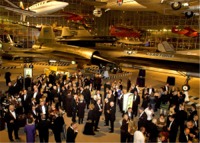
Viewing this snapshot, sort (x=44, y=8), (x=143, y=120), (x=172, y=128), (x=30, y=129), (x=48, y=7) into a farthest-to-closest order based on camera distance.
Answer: (x=44, y=8) < (x=48, y=7) < (x=143, y=120) < (x=172, y=128) < (x=30, y=129)

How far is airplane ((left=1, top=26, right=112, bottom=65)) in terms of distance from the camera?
72.1 feet

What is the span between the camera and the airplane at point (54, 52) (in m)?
22.0

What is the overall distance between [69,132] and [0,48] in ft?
70.0

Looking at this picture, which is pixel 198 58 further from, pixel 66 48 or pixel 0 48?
pixel 0 48

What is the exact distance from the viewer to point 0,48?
26750 mm

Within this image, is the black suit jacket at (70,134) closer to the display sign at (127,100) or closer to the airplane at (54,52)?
the display sign at (127,100)

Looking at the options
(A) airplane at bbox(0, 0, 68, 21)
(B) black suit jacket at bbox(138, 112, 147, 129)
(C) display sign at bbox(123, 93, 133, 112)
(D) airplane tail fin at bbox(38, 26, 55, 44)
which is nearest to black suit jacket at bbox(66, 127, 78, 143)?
(B) black suit jacket at bbox(138, 112, 147, 129)

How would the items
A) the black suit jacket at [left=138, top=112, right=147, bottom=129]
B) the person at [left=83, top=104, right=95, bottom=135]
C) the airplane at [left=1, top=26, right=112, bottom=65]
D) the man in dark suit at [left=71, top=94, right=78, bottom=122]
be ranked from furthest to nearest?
the airplane at [left=1, top=26, right=112, bottom=65] < the man in dark suit at [left=71, top=94, right=78, bottom=122] < the person at [left=83, top=104, right=95, bottom=135] < the black suit jacket at [left=138, top=112, right=147, bottom=129]

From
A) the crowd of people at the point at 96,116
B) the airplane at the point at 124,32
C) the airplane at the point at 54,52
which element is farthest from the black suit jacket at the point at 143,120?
the airplane at the point at 124,32

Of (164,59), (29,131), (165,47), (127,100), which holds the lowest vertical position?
(29,131)

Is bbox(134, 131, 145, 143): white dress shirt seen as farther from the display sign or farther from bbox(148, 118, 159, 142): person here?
the display sign

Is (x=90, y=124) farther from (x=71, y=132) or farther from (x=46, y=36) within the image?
(x=46, y=36)

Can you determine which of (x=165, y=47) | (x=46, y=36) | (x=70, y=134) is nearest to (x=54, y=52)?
(x=46, y=36)

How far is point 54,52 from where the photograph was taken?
24.7 metres
